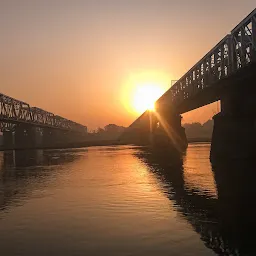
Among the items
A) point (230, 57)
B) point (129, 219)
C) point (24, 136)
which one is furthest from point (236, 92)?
point (24, 136)

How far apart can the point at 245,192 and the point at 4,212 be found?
1469cm

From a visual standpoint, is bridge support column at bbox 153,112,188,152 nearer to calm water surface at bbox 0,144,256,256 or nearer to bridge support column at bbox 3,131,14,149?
calm water surface at bbox 0,144,256,256

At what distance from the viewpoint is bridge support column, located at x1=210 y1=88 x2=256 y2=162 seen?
153ft

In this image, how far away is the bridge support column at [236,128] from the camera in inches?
1831

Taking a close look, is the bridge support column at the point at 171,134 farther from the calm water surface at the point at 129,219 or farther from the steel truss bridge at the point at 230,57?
the calm water surface at the point at 129,219

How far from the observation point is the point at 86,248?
1280 centimetres

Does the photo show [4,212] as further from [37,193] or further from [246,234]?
[246,234]

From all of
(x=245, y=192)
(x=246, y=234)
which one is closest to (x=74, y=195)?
(x=245, y=192)

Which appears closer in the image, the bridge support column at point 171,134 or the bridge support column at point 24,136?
the bridge support column at point 171,134

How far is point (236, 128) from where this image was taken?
47.1 meters

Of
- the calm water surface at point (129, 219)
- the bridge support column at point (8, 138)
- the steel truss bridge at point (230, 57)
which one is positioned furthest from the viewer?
the bridge support column at point (8, 138)

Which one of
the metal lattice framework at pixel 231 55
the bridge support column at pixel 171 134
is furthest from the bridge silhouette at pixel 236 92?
the bridge support column at pixel 171 134

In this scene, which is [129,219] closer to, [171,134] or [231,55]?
[231,55]

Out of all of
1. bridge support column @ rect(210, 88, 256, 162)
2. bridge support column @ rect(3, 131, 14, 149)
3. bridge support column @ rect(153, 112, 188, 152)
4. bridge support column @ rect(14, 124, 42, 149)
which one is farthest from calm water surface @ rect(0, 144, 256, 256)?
→ bridge support column @ rect(3, 131, 14, 149)
